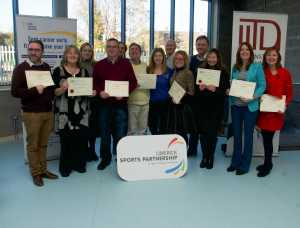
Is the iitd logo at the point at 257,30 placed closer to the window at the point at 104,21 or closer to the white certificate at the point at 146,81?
the white certificate at the point at 146,81

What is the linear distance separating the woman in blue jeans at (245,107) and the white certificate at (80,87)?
59.4 inches

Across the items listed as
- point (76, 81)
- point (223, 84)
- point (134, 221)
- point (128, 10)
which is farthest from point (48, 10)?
point (134, 221)

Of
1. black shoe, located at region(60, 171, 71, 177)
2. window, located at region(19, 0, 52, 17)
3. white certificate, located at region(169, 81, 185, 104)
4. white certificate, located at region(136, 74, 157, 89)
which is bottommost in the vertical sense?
black shoe, located at region(60, 171, 71, 177)

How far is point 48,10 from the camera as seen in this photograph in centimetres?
568

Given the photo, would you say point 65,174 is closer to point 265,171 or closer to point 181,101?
point 181,101

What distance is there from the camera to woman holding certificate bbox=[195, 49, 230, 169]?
3520 mm

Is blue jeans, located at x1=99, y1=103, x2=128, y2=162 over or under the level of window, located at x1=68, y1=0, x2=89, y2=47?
under

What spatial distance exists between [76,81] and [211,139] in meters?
1.60

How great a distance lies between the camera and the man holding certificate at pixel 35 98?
3.00 m

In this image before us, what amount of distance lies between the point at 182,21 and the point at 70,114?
16.3ft

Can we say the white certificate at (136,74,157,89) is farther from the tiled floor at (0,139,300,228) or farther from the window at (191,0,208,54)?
the window at (191,0,208,54)

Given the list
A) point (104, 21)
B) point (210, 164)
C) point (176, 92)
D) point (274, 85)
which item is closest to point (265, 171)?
point (210, 164)

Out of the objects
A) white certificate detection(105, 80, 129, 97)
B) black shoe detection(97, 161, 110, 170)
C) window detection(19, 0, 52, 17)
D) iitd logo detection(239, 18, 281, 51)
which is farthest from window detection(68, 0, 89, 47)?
iitd logo detection(239, 18, 281, 51)

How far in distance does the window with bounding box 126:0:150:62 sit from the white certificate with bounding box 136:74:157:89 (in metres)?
3.45
